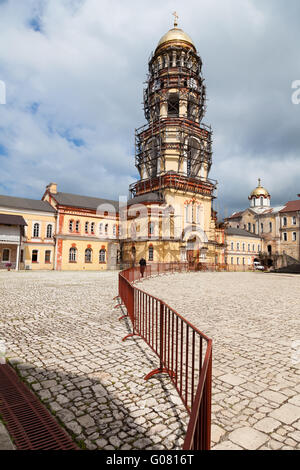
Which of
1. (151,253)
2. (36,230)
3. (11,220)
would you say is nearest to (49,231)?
(36,230)

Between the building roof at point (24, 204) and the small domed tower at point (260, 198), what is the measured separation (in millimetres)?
51376

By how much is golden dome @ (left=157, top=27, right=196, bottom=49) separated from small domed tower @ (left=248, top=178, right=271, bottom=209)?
39048mm

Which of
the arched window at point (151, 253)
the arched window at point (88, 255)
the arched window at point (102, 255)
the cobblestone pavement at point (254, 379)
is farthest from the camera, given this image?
the arched window at point (102, 255)

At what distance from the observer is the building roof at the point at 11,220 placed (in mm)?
31848

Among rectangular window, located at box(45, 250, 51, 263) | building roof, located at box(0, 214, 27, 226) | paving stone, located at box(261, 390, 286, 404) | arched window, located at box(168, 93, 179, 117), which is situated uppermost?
arched window, located at box(168, 93, 179, 117)

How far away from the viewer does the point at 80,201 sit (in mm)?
41969

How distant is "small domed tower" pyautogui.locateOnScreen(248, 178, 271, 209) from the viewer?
68.1 meters

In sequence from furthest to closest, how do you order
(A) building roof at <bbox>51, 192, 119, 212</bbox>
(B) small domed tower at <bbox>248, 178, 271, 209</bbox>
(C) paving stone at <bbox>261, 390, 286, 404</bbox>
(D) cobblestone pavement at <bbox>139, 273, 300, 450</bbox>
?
(B) small domed tower at <bbox>248, 178, 271, 209</bbox> → (A) building roof at <bbox>51, 192, 119, 212</bbox> → (C) paving stone at <bbox>261, 390, 286, 404</bbox> → (D) cobblestone pavement at <bbox>139, 273, 300, 450</bbox>

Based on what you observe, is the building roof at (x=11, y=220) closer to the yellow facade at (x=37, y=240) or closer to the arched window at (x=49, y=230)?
the yellow facade at (x=37, y=240)

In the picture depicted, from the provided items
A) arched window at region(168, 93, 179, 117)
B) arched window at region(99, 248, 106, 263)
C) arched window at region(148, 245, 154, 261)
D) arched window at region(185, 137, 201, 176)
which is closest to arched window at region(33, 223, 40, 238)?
arched window at region(99, 248, 106, 263)

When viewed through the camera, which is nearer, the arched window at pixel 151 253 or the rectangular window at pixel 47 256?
the arched window at pixel 151 253

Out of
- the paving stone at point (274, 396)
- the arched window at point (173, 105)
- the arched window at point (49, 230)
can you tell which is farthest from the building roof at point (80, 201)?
the paving stone at point (274, 396)

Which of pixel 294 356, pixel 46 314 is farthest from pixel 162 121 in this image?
pixel 294 356

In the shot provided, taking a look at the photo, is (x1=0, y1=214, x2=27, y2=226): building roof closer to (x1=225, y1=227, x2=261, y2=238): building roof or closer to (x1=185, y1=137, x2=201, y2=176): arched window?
(x1=185, y1=137, x2=201, y2=176): arched window
